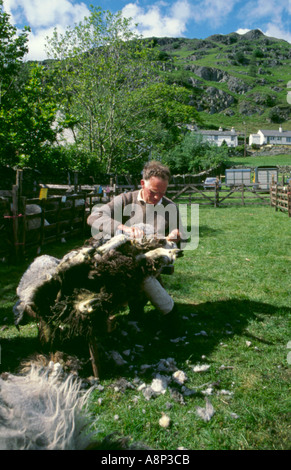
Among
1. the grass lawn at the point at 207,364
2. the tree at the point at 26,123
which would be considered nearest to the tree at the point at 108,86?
the tree at the point at 26,123

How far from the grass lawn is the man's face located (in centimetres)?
166

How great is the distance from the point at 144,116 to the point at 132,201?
2354 cm

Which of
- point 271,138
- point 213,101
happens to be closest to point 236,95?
point 213,101

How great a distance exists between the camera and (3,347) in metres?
3.90

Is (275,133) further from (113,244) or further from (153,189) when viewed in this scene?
(113,244)

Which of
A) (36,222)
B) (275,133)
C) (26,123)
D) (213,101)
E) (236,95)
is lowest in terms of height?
(36,222)

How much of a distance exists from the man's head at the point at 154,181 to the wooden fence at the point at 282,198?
1452cm

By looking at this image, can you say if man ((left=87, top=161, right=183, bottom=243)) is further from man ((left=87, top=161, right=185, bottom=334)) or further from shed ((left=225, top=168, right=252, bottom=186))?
shed ((left=225, top=168, right=252, bottom=186))

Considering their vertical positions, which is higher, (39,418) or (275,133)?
(275,133)

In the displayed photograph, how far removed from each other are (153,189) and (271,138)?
4856 inches

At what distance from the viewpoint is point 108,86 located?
22.8 meters

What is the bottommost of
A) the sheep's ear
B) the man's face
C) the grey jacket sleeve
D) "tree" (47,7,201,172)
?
the sheep's ear

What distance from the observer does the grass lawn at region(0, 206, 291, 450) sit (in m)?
2.63

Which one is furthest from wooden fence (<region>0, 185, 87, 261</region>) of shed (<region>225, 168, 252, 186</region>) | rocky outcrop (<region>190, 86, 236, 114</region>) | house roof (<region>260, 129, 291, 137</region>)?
rocky outcrop (<region>190, 86, 236, 114</region>)
